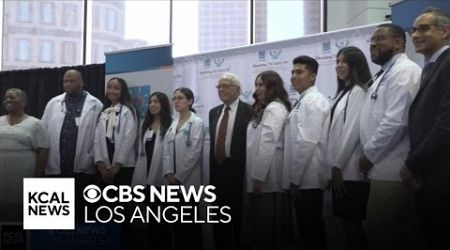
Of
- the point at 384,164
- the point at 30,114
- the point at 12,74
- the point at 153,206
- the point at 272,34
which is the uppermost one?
the point at 272,34

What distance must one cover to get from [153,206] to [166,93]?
80cm

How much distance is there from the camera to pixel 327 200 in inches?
111

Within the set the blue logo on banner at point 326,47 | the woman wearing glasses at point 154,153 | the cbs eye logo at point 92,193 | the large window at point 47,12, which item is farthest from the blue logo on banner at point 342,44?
the large window at point 47,12

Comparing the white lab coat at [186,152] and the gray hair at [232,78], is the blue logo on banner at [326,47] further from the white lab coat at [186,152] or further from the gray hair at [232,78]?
the white lab coat at [186,152]

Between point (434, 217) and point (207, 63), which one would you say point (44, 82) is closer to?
point (207, 63)

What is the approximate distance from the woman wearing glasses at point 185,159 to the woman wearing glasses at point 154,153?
0.22ft

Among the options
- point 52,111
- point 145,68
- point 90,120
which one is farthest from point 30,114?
point 145,68

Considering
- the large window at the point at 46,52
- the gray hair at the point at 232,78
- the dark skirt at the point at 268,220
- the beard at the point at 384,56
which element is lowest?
the dark skirt at the point at 268,220

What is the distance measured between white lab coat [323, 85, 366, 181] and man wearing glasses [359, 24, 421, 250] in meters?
0.11

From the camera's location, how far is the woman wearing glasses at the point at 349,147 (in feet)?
8.59

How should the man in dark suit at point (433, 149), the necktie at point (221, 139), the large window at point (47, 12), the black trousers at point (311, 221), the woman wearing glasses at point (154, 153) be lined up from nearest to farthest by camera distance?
the man in dark suit at point (433, 149) → the black trousers at point (311, 221) → the necktie at point (221, 139) → the woman wearing glasses at point (154, 153) → the large window at point (47, 12)

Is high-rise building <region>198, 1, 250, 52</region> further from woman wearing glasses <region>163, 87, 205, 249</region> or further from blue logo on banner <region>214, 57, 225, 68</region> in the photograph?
woman wearing glasses <region>163, 87, 205, 249</region>

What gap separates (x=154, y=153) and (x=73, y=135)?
0.62m

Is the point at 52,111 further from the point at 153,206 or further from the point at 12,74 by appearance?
the point at 153,206
